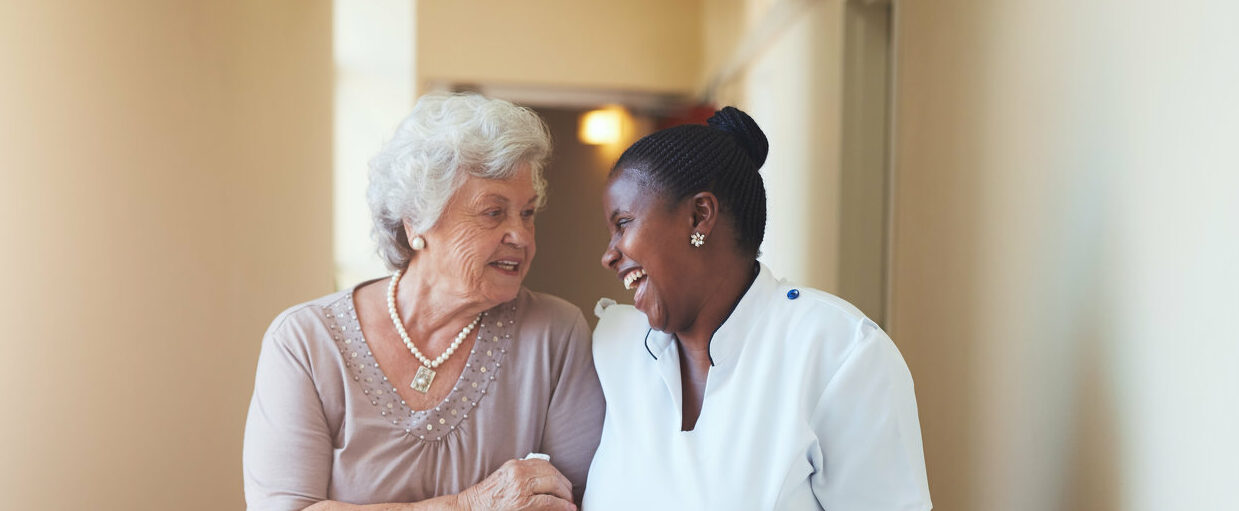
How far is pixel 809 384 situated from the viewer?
4.76ft

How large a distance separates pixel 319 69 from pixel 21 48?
2282 millimetres

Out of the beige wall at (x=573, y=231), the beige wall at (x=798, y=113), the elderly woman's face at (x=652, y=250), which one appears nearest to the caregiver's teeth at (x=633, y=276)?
the elderly woman's face at (x=652, y=250)

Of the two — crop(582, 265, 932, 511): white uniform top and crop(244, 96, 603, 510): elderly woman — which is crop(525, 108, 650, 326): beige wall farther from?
crop(582, 265, 932, 511): white uniform top

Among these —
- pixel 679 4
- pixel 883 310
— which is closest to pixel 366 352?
pixel 883 310

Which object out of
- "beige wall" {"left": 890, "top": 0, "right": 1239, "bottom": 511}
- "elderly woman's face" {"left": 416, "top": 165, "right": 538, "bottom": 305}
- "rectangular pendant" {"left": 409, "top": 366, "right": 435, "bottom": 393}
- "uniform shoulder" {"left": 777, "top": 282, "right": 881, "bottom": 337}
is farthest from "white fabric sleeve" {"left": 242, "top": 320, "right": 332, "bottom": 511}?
"beige wall" {"left": 890, "top": 0, "right": 1239, "bottom": 511}

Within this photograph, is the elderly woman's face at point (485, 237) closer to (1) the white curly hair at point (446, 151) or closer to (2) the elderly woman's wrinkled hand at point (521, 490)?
(1) the white curly hair at point (446, 151)

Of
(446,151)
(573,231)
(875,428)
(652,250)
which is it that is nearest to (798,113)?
(446,151)

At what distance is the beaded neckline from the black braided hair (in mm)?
511

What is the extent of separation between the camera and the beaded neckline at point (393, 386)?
5.89 ft

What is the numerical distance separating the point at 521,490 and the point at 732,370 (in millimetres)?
456

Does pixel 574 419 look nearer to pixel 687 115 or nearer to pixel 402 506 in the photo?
pixel 402 506

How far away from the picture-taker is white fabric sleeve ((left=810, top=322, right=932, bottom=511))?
1399mm

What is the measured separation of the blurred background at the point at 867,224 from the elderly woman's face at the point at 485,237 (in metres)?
0.91

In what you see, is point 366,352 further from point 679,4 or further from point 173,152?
point 679,4
